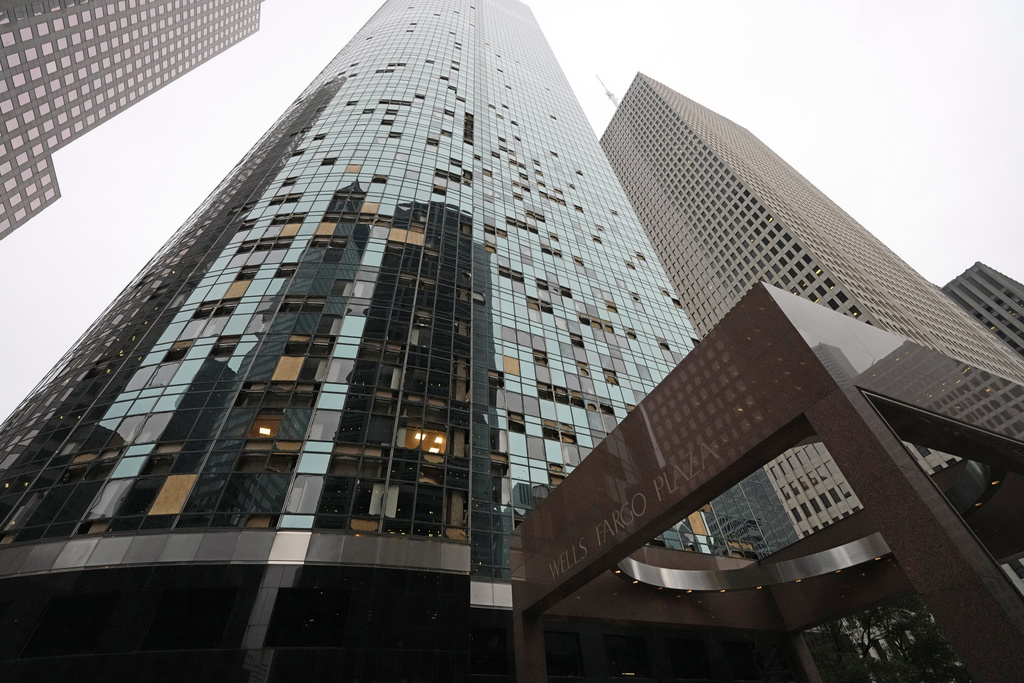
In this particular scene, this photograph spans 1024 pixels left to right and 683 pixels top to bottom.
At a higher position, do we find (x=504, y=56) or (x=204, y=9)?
(x=504, y=56)

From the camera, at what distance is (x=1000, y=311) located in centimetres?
12631

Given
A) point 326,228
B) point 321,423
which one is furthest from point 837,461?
point 326,228

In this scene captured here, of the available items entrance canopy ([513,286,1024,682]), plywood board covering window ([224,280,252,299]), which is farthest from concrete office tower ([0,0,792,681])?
entrance canopy ([513,286,1024,682])

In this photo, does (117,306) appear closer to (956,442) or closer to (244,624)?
(244,624)

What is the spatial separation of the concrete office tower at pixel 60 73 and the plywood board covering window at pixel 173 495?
62794mm

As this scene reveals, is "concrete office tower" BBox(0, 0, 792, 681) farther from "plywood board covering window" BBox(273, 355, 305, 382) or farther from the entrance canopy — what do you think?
the entrance canopy

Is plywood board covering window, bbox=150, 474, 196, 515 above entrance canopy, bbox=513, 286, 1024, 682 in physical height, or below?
below

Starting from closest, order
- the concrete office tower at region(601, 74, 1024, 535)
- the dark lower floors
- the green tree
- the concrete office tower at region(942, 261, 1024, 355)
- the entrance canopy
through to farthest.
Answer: the entrance canopy
the dark lower floors
the green tree
the concrete office tower at region(601, 74, 1024, 535)
the concrete office tower at region(942, 261, 1024, 355)

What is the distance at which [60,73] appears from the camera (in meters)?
66.6

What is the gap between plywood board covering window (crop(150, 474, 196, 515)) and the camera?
21031 millimetres

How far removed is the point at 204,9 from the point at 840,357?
134004mm

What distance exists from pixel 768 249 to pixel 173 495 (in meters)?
97.1

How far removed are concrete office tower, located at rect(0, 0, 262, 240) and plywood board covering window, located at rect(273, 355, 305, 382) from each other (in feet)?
195

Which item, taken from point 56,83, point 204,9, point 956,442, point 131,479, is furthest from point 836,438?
point 204,9
